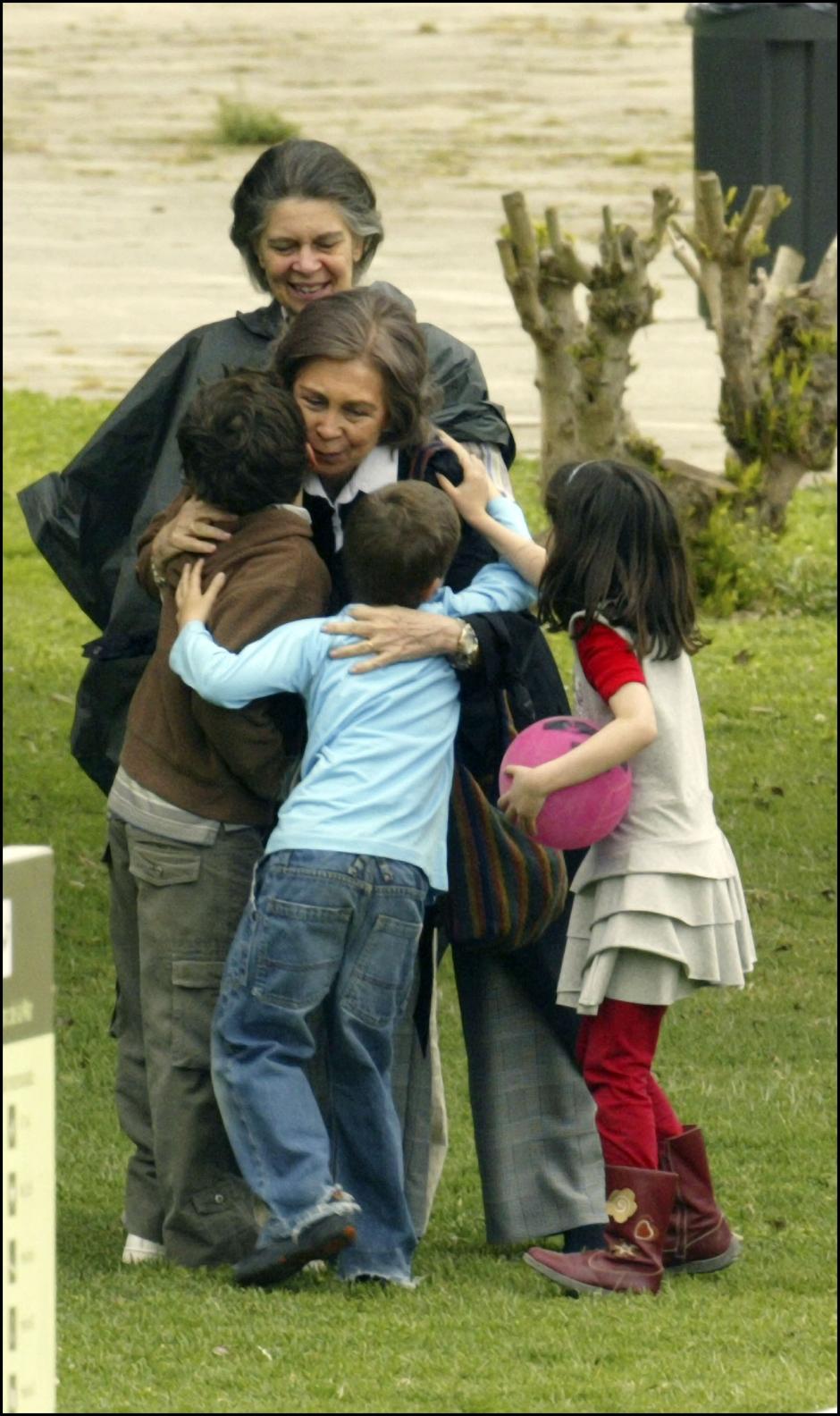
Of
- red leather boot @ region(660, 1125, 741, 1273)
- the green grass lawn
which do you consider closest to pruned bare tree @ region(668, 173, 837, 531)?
the green grass lawn

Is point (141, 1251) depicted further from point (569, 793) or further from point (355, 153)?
point (355, 153)

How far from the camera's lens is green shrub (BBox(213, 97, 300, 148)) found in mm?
27594

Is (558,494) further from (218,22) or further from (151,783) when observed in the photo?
(218,22)

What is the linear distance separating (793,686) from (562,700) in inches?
247

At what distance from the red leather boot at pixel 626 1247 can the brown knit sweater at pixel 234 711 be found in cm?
87

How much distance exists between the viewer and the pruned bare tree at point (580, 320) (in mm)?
10953

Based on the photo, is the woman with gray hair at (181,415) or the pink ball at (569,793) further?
the woman with gray hair at (181,415)

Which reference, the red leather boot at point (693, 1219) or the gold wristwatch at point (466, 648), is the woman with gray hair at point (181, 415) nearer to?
the gold wristwatch at point (466, 648)

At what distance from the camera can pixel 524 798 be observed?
4195 mm

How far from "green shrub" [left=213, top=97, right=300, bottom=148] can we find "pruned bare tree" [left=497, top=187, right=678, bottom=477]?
53.4ft

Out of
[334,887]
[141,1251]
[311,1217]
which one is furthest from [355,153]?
[311,1217]

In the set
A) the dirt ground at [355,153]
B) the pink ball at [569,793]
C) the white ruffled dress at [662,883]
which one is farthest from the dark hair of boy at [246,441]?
the dirt ground at [355,153]

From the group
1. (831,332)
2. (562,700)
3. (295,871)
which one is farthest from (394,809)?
(831,332)

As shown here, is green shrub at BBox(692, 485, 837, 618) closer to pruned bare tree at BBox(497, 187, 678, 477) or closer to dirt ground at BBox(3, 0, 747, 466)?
pruned bare tree at BBox(497, 187, 678, 477)
